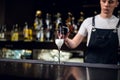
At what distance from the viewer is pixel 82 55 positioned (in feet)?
10.5

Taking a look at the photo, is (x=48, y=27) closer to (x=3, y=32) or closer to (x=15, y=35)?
(x=15, y=35)

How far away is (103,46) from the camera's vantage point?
7.41 feet

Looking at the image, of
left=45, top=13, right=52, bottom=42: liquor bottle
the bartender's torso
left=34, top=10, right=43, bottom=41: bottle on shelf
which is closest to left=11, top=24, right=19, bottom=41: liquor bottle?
left=34, top=10, right=43, bottom=41: bottle on shelf

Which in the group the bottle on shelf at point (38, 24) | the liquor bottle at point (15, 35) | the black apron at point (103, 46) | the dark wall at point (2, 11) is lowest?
the black apron at point (103, 46)

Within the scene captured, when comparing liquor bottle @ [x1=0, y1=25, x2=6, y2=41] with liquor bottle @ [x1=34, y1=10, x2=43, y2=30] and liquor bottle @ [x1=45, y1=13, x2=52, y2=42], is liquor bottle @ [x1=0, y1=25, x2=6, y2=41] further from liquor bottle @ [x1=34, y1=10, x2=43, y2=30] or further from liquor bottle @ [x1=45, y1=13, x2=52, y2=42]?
liquor bottle @ [x1=45, y1=13, x2=52, y2=42]

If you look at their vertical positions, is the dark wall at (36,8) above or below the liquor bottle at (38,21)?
above

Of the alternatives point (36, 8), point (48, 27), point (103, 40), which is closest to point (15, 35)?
point (48, 27)

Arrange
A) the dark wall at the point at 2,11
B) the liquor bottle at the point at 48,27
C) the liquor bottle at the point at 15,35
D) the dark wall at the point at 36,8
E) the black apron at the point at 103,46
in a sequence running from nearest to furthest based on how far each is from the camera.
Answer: the black apron at the point at 103,46 < the liquor bottle at the point at 48,27 < the liquor bottle at the point at 15,35 < the dark wall at the point at 36,8 < the dark wall at the point at 2,11

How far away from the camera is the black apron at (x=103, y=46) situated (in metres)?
2.24

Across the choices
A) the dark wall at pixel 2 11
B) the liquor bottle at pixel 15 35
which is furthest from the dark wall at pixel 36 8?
the liquor bottle at pixel 15 35

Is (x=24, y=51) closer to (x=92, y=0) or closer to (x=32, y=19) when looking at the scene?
(x=32, y=19)

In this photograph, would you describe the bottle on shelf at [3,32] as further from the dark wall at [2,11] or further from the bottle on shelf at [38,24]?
the bottle on shelf at [38,24]

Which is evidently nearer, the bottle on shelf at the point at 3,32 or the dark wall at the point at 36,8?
the bottle on shelf at the point at 3,32

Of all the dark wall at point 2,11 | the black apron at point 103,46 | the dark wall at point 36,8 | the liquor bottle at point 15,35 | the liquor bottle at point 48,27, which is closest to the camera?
the black apron at point 103,46
